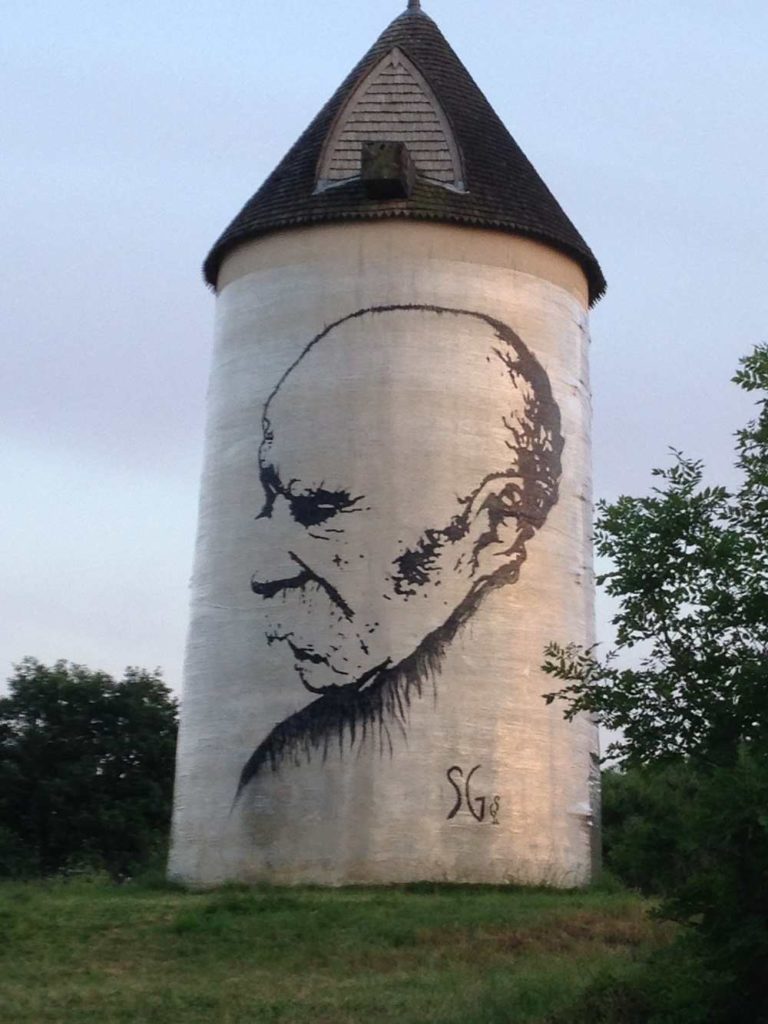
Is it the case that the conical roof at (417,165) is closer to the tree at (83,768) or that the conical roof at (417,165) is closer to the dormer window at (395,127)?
the dormer window at (395,127)

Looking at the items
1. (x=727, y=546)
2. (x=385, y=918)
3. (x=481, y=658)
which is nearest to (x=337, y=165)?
(x=481, y=658)

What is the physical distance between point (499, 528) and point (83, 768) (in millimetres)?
10185

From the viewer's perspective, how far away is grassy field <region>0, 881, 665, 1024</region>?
14359 millimetres

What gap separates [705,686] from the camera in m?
13.5

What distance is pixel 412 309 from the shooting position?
2367 cm

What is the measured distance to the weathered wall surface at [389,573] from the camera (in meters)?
22.0

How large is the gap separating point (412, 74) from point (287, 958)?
14.3 m

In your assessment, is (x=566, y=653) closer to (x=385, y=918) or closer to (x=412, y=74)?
(x=385, y=918)
